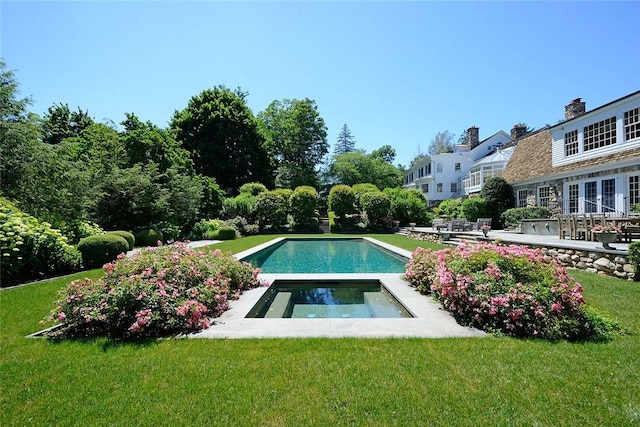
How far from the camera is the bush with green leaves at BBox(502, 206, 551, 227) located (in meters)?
17.1

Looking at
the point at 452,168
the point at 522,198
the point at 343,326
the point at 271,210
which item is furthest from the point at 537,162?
the point at 343,326

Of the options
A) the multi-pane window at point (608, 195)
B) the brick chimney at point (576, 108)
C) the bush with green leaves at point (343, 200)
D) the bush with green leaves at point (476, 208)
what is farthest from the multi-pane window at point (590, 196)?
the bush with green leaves at point (343, 200)

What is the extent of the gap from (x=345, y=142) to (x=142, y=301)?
51575 millimetres

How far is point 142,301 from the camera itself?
419 centimetres

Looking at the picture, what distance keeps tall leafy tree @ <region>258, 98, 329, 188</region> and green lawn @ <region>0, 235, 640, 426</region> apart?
33822 mm

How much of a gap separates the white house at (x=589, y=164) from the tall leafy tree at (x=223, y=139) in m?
23.6

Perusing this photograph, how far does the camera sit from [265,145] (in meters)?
34.0

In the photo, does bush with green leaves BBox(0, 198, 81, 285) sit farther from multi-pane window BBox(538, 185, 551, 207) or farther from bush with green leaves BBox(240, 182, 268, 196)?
multi-pane window BBox(538, 185, 551, 207)

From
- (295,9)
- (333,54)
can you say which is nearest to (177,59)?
(295,9)

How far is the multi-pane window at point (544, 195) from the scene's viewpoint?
17484mm

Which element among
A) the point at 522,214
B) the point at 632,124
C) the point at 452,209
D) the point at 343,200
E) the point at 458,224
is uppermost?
the point at 632,124

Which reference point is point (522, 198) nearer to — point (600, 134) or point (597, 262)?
point (600, 134)

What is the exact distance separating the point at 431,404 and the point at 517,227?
62.0 feet

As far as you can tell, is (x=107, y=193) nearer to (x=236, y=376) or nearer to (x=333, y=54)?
(x=333, y=54)
